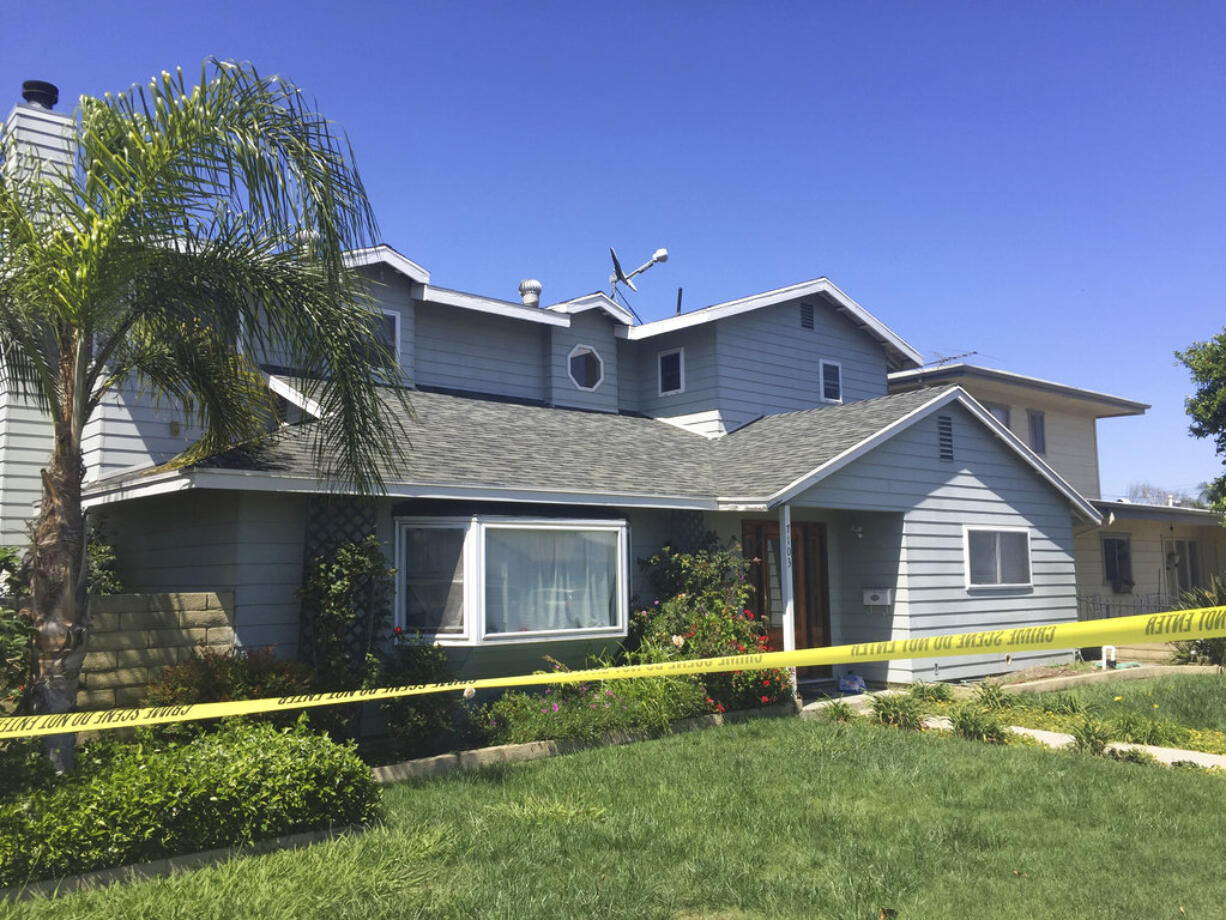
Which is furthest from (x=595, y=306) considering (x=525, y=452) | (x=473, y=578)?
(x=473, y=578)

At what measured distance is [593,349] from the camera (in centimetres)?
1747

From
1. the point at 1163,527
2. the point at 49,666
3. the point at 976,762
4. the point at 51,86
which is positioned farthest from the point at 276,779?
the point at 1163,527

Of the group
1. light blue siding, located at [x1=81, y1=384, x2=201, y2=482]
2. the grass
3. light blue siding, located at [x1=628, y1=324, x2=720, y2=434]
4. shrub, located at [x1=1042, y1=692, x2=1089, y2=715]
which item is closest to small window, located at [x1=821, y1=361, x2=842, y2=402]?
light blue siding, located at [x1=628, y1=324, x2=720, y2=434]

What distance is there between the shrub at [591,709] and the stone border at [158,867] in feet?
10.6

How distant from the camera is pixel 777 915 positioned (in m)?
5.09

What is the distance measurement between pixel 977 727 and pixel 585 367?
9.56m

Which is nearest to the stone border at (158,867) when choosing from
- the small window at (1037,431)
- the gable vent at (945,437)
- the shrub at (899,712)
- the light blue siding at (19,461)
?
the shrub at (899,712)

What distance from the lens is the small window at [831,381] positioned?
19.3 metres

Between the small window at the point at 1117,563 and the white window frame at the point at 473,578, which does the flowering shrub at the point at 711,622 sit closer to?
the white window frame at the point at 473,578

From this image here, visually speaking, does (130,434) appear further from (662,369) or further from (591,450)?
(662,369)

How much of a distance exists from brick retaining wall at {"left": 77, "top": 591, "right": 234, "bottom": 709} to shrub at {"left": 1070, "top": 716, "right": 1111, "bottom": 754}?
8.34m

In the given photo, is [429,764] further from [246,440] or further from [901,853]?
[901,853]

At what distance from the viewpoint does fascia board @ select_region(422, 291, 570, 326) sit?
49.2 feet

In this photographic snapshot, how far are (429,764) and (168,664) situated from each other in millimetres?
2523
